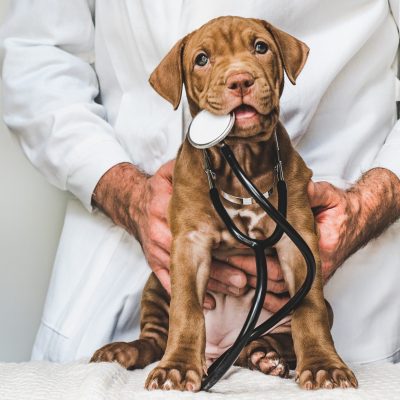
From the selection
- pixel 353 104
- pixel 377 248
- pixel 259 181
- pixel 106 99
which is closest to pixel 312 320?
pixel 259 181

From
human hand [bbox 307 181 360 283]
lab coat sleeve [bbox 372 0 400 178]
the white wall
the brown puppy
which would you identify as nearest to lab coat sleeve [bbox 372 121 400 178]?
lab coat sleeve [bbox 372 0 400 178]

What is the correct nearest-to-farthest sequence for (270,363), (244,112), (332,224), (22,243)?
(244,112) → (270,363) → (332,224) → (22,243)

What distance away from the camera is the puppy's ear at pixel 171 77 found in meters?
1.62

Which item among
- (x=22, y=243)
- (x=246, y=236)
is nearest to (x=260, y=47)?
(x=246, y=236)

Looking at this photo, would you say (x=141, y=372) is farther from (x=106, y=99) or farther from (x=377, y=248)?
(x=106, y=99)

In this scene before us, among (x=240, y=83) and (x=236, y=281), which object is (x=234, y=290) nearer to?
(x=236, y=281)

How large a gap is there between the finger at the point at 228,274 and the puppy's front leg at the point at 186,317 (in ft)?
0.30

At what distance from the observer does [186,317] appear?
4.93 feet

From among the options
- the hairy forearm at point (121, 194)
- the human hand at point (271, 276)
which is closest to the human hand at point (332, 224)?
the human hand at point (271, 276)

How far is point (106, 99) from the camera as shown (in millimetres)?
2240

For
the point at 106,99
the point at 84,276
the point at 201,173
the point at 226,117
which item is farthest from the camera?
the point at 106,99

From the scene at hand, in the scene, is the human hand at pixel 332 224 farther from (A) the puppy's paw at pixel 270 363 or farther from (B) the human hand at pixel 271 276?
(A) the puppy's paw at pixel 270 363

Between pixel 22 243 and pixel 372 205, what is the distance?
1.14 m

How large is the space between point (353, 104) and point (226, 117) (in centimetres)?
69
